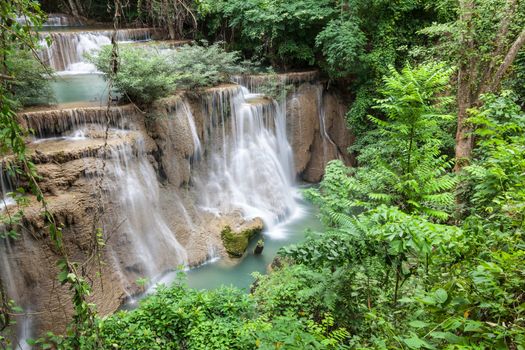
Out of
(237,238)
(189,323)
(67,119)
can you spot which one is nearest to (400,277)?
(189,323)

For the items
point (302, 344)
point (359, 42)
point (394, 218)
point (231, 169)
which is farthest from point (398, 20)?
point (302, 344)

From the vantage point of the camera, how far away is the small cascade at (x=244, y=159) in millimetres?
9984

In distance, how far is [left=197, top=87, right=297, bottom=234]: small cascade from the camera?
32.8 feet

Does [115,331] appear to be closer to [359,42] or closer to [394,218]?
[394,218]

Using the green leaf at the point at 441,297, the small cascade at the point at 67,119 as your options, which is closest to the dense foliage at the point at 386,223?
the green leaf at the point at 441,297

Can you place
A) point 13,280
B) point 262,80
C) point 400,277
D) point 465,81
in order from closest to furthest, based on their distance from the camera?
1. point 400,277
2. point 13,280
3. point 465,81
4. point 262,80

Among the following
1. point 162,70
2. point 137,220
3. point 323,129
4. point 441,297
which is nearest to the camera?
point 441,297

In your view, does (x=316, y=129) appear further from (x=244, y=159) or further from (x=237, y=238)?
(x=237, y=238)

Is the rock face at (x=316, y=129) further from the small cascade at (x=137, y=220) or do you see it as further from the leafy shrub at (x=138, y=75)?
the small cascade at (x=137, y=220)

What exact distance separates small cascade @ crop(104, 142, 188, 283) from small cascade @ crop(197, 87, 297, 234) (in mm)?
1687

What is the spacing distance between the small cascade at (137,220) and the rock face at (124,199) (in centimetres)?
2

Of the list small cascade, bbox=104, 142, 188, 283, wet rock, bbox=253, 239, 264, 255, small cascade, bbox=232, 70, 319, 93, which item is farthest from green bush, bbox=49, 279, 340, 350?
small cascade, bbox=232, 70, 319, 93

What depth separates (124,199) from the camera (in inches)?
296

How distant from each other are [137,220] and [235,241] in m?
2.32
